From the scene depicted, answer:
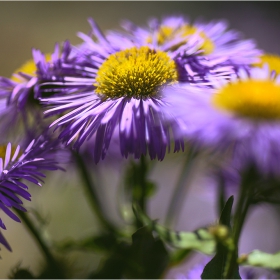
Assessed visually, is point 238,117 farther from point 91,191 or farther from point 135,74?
point 91,191

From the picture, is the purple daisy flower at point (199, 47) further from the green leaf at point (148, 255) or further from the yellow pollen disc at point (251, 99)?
the green leaf at point (148, 255)

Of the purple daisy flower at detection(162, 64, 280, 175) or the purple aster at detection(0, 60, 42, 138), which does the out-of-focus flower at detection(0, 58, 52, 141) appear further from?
the purple daisy flower at detection(162, 64, 280, 175)

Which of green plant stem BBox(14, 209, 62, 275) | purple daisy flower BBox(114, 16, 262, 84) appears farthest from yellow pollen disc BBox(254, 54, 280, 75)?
green plant stem BBox(14, 209, 62, 275)

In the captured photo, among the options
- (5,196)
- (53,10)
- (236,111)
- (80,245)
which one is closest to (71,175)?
(80,245)

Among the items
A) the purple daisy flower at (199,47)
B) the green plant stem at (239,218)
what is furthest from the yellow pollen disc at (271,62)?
the green plant stem at (239,218)

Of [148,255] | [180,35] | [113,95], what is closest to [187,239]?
[148,255]

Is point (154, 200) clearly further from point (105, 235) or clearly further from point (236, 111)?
point (236, 111)
